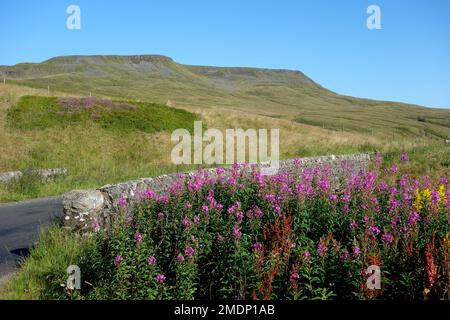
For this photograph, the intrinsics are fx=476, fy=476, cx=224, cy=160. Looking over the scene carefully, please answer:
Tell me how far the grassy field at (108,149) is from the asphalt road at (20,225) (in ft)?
6.30

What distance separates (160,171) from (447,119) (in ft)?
326

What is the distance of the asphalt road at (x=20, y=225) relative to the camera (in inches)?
345

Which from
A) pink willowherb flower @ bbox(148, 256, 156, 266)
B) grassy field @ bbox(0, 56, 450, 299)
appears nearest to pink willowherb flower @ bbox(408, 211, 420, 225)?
pink willowherb flower @ bbox(148, 256, 156, 266)

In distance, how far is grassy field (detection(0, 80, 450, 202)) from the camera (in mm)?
19859

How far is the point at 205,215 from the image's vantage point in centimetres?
689

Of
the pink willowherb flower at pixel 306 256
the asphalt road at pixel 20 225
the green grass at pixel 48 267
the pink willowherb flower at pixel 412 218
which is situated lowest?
the asphalt road at pixel 20 225

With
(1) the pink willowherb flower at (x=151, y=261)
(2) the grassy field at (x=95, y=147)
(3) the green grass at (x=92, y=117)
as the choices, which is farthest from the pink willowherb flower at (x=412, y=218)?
(3) the green grass at (x=92, y=117)

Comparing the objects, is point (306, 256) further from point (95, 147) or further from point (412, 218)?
point (95, 147)

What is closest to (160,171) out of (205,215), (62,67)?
(205,215)

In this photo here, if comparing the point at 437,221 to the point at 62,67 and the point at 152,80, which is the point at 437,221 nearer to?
the point at 152,80

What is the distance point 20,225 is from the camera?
11.8 metres

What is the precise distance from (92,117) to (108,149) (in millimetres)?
6339

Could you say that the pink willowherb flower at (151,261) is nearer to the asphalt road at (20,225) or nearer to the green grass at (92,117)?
the asphalt road at (20,225)

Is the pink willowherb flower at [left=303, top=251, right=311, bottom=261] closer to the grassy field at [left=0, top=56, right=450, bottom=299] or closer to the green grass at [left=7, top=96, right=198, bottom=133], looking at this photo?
the grassy field at [left=0, top=56, right=450, bottom=299]
